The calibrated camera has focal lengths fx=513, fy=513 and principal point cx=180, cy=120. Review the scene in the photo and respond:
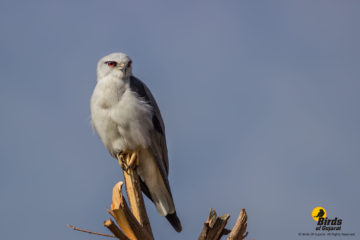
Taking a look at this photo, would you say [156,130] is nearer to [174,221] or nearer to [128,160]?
[128,160]

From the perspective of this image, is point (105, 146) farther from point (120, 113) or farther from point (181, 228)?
point (181, 228)

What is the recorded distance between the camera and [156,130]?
7.74 meters

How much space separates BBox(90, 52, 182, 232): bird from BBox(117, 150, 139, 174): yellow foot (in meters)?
0.08

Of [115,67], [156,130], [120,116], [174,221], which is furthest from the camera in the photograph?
[156,130]

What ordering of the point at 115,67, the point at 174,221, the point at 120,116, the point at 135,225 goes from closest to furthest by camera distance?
the point at 135,225 < the point at 120,116 < the point at 174,221 < the point at 115,67

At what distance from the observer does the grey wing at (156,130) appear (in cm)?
759

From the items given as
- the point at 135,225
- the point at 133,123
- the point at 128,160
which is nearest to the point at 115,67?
the point at 133,123

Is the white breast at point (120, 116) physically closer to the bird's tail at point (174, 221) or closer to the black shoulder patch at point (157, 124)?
the black shoulder patch at point (157, 124)

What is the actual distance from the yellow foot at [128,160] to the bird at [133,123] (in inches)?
3.1

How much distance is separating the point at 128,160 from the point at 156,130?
628 millimetres

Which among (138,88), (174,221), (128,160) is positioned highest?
(138,88)

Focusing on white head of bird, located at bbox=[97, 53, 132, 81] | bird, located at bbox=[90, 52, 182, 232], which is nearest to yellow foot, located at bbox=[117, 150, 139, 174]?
bird, located at bbox=[90, 52, 182, 232]

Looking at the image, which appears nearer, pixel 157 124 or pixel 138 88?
pixel 138 88

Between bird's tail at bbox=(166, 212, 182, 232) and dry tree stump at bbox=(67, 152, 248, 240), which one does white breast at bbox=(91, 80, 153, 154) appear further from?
dry tree stump at bbox=(67, 152, 248, 240)
